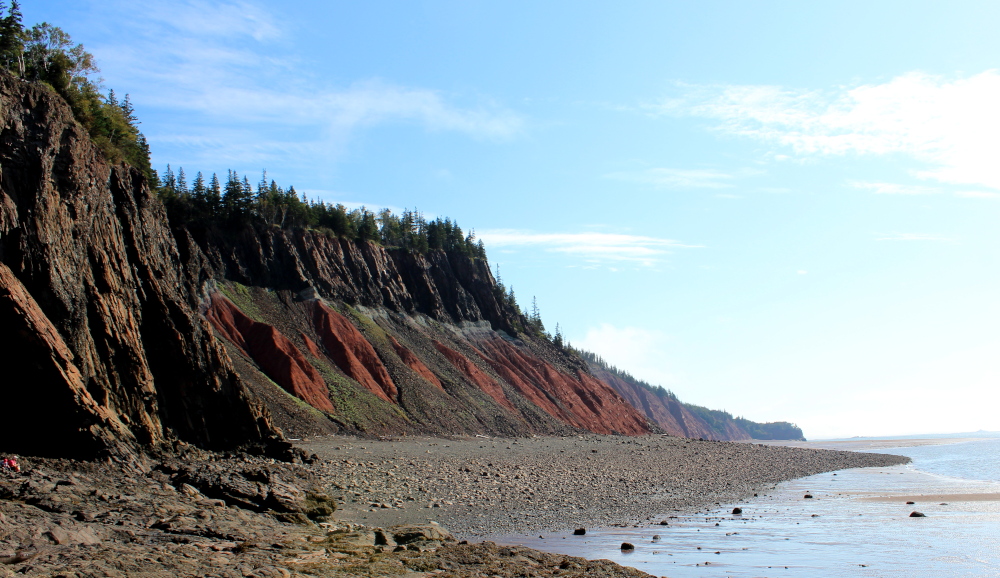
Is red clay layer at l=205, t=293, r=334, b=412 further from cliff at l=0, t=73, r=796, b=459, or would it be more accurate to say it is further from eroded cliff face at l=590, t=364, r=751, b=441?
eroded cliff face at l=590, t=364, r=751, b=441

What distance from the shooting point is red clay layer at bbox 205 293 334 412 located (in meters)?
48.8

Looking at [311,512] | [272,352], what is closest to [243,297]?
[272,352]

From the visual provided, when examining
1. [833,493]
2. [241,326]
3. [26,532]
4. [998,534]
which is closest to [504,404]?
[241,326]

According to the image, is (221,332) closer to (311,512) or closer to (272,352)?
(272,352)

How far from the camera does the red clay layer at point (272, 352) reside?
160ft

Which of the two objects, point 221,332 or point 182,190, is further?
point 182,190

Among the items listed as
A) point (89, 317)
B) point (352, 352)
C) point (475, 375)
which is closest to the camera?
point (89, 317)

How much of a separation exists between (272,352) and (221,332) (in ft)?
14.9

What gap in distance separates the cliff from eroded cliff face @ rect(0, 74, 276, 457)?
0.16 ft

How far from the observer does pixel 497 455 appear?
3950cm

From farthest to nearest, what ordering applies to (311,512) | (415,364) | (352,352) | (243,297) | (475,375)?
1. (475,375)
2. (415,364)
3. (243,297)
4. (352,352)
5. (311,512)

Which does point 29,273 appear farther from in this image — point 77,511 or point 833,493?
point 833,493

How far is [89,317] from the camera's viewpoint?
2031 cm

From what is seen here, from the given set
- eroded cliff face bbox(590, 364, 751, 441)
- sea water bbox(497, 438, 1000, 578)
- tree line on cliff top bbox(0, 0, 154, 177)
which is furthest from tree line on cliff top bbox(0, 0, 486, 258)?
eroded cliff face bbox(590, 364, 751, 441)
